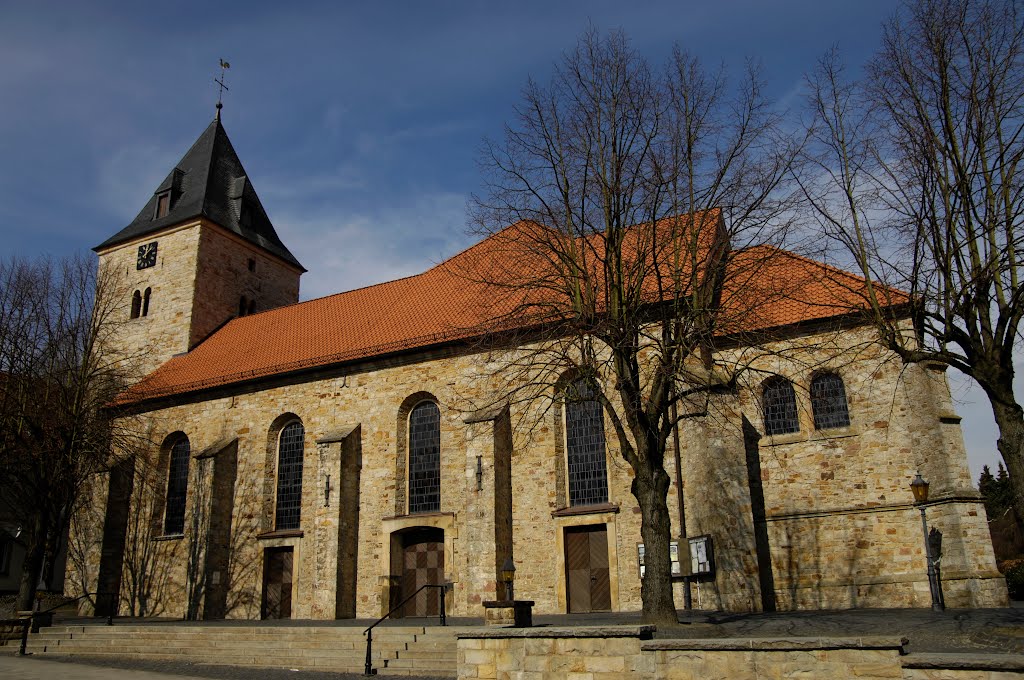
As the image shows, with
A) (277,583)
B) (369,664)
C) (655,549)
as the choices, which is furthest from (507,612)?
(277,583)

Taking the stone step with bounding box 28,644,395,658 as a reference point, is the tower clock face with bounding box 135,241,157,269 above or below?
above

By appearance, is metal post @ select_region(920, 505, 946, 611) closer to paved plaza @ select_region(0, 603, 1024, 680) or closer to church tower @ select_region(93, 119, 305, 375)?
paved plaza @ select_region(0, 603, 1024, 680)

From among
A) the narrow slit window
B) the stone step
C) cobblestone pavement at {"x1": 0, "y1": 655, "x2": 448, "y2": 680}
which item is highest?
the narrow slit window

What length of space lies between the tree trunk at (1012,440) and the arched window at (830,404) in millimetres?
6689

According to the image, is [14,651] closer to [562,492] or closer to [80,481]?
[80,481]

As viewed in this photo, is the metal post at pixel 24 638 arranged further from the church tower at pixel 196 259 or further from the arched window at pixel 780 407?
the arched window at pixel 780 407

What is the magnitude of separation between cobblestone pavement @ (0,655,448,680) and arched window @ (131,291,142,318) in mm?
17107

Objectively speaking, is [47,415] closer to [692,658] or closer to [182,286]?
[182,286]

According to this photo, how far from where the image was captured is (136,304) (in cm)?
3122

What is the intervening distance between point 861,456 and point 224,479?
57.0 feet

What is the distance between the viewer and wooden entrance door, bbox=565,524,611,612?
683 inches

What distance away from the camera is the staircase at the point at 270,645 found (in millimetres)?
13859

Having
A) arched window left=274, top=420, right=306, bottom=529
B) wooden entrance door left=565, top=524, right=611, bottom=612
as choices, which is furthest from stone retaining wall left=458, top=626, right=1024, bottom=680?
arched window left=274, top=420, right=306, bottom=529

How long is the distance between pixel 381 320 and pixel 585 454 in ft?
27.2
